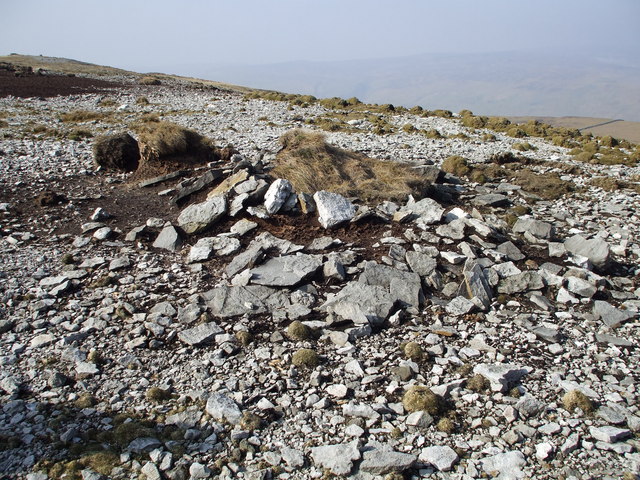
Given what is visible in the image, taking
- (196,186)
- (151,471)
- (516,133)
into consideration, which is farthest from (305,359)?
Answer: (516,133)

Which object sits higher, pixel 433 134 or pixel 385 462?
pixel 433 134

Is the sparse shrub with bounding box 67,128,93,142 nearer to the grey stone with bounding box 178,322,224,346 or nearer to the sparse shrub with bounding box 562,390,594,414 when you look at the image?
the grey stone with bounding box 178,322,224,346

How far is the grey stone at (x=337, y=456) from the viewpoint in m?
4.57

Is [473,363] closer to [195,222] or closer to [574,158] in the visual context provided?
[195,222]

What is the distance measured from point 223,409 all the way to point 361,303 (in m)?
2.94

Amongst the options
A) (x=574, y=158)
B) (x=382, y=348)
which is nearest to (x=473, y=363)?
(x=382, y=348)

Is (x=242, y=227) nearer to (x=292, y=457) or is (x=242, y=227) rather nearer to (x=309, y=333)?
(x=309, y=333)

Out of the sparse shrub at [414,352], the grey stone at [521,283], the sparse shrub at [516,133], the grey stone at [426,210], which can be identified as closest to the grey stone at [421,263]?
the grey stone at [521,283]

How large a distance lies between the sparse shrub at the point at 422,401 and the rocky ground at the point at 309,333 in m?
0.02

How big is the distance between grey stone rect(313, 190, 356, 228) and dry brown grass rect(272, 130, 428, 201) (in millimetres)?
987

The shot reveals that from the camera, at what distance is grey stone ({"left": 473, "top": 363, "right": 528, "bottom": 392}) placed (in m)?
5.73

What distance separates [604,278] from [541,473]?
501 cm

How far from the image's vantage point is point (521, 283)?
26.3ft

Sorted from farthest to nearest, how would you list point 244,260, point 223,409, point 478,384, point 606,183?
point 606,183 → point 244,260 → point 478,384 → point 223,409
